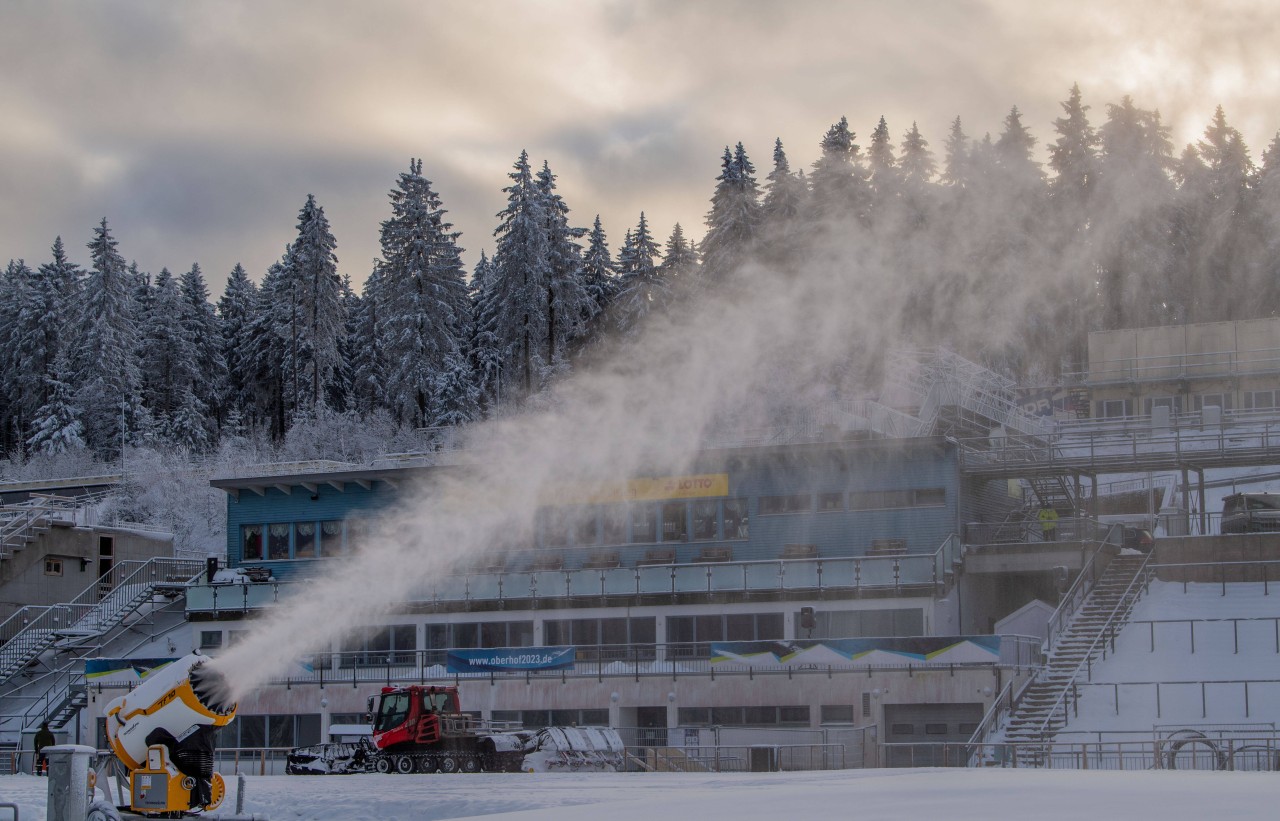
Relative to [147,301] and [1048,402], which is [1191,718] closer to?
[1048,402]

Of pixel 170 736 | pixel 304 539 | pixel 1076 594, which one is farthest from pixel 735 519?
pixel 170 736

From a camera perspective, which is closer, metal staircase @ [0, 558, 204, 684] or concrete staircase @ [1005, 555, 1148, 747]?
concrete staircase @ [1005, 555, 1148, 747]

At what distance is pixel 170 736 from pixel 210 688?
2.98 feet

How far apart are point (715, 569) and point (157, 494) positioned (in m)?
48.6

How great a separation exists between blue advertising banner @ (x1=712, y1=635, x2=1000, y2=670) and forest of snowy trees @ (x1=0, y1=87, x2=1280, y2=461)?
28.5m

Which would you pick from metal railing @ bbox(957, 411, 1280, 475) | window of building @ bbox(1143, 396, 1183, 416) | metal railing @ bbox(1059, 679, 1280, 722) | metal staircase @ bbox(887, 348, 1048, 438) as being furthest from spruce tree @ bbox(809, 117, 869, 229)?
metal railing @ bbox(1059, 679, 1280, 722)

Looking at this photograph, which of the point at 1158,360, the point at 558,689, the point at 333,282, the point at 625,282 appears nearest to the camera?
the point at 558,689

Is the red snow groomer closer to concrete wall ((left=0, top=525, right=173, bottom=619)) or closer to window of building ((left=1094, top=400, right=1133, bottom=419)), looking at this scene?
concrete wall ((left=0, top=525, right=173, bottom=619))

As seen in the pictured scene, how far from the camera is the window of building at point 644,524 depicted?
185 ft

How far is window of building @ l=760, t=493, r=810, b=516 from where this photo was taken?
180ft

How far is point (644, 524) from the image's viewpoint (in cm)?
5662

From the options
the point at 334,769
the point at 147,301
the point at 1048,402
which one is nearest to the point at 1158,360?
the point at 1048,402

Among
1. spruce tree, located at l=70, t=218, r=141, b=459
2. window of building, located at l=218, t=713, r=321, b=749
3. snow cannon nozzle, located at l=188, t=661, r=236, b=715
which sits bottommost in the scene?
window of building, located at l=218, t=713, r=321, b=749

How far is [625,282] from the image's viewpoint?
101 metres
